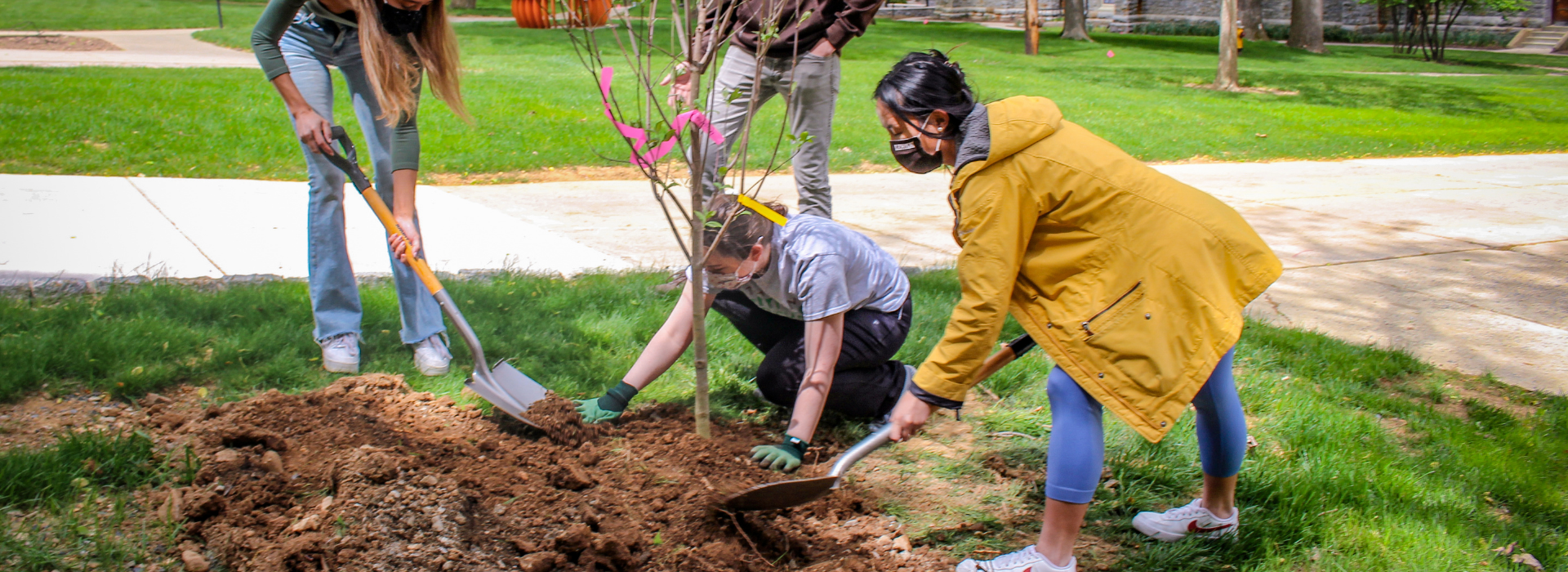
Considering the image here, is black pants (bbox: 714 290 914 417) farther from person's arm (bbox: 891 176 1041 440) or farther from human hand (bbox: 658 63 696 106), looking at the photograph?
person's arm (bbox: 891 176 1041 440)

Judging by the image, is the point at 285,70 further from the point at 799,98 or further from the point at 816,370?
the point at 799,98

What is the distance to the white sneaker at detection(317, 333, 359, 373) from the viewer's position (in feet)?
10.9

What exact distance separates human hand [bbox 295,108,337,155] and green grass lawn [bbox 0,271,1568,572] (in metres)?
0.77

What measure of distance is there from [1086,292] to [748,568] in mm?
999

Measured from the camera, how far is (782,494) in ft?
7.86

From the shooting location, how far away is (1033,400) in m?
3.51

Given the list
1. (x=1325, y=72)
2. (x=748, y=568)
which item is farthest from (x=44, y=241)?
(x=1325, y=72)

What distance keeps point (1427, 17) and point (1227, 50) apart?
54.6 ft

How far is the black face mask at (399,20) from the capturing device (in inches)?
121

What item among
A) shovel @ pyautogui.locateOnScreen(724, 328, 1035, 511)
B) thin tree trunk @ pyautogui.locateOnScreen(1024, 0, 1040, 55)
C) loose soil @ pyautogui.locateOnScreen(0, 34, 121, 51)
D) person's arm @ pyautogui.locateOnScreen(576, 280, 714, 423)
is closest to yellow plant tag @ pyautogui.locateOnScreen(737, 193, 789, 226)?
person's arm @ pyautogui.locateOnScreen(576, 280, 714, 423)

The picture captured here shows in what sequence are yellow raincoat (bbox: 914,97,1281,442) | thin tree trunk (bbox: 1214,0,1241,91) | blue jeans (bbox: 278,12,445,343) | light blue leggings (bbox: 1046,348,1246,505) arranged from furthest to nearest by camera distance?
thin tree trunk (bbox: 1214,0,1241,91)
blue jeans (bbox: 278,12,445,343)
light blue leggings (bbox: 1046,348,1246,505)
yellow raincoat (bbox: 914,97,1281,442)

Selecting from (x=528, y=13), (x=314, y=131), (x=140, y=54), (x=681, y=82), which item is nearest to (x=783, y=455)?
(x=681, y=82)

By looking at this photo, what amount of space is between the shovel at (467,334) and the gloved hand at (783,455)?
65 centimetres

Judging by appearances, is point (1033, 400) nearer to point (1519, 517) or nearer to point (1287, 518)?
point (1287, 518)
